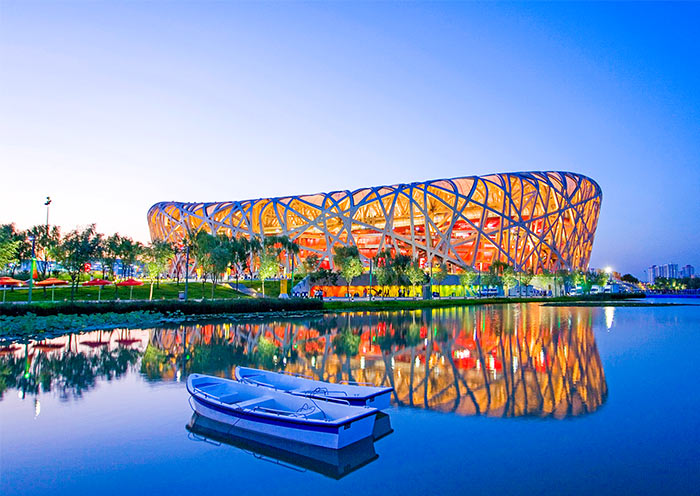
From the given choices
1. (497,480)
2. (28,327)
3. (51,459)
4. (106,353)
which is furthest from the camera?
(28,327)

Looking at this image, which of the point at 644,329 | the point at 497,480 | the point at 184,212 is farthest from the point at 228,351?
the point at 184,212

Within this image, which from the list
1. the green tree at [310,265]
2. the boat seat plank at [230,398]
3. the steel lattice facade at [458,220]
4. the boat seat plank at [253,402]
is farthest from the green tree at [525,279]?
the boat seat plank at [253,402]

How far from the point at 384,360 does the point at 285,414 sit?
27.3 feet

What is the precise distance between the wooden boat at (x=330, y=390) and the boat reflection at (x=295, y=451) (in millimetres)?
1068

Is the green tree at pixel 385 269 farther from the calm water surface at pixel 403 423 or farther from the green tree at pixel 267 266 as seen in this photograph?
the calm water surface at pixel 403 423

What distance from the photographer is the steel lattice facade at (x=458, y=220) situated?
263 ft

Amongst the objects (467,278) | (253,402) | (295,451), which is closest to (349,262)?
(467,278)

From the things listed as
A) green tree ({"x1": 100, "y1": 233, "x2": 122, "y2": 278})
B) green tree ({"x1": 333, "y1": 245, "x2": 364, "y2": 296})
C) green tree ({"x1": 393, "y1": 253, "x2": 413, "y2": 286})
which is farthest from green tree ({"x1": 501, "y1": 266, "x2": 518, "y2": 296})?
green tree ({"x1": 100, "y1": 233, "x2": 122, "y2": 278})

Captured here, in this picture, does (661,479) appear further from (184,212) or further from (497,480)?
(184,212)

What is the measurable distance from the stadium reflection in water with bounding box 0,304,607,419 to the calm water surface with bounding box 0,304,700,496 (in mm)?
82

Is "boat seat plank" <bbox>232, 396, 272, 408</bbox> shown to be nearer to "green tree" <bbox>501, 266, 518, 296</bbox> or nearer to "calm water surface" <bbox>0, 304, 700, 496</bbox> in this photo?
"calm water surface" <bbox>0, 304, 700, 496</bbox>

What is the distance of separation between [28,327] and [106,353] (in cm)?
947

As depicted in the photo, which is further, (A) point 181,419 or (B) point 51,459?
(A) point 181,419

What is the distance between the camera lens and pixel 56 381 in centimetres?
1417
